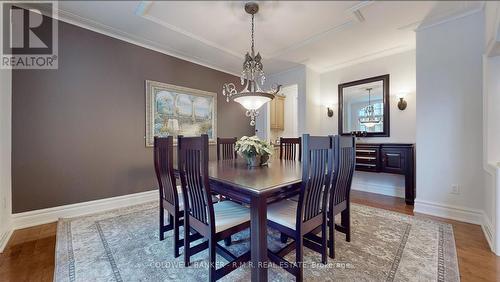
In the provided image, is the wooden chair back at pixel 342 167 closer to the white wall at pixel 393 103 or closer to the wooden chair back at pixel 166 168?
the wooden chair back at pixel 166 168

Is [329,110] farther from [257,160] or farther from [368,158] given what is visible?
[257,160]

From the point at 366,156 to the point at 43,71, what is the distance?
14.6 ft

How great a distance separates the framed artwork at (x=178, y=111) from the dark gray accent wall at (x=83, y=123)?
0.38ft

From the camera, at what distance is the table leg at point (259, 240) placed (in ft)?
3.82

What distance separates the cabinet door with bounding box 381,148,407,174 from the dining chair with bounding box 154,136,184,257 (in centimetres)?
298

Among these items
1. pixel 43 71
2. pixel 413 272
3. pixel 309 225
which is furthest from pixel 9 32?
pixel 413 272

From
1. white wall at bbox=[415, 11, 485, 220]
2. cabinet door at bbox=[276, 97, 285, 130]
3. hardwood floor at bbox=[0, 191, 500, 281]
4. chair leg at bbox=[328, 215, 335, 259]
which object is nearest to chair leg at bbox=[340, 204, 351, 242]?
chair leg at bbox=[328, 215, 335, 259]

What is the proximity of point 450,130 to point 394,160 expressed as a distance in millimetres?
828

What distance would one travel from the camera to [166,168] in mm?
1670

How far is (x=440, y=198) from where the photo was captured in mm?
2291

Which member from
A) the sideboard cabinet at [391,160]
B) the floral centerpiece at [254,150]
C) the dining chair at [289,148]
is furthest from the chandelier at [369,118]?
the floral centerpiece at [254,150]

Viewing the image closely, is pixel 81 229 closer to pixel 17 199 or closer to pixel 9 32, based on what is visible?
pixel 17 199

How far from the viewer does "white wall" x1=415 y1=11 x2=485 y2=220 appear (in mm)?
2045

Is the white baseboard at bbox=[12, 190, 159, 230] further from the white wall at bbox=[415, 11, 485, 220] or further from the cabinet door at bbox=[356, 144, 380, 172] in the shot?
the white wall at bbox=[415, 11, 485, 220]
